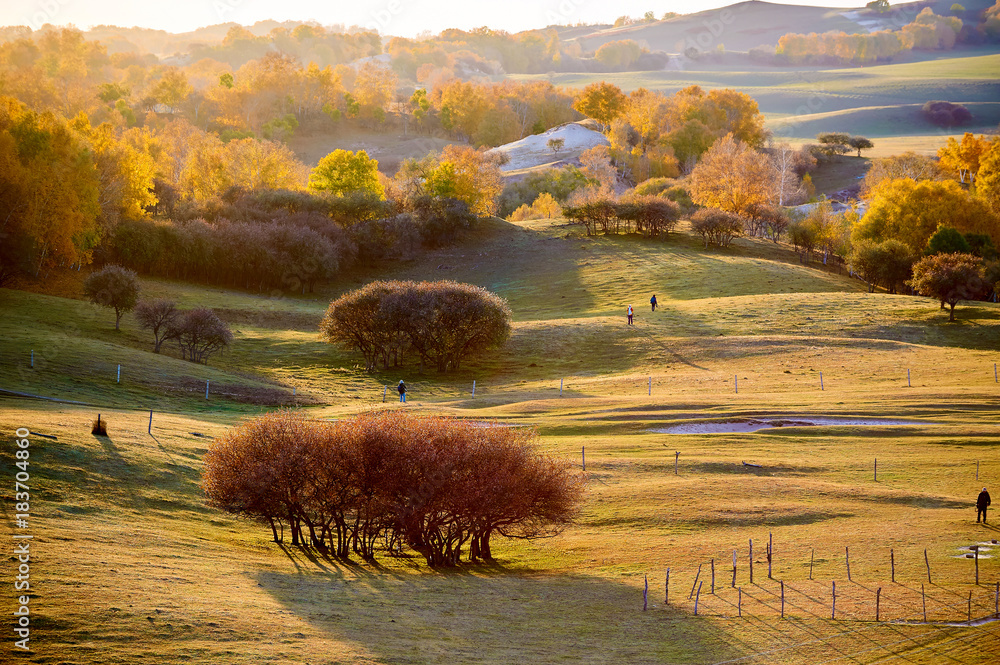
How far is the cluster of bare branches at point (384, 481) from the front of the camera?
27891 millimetres

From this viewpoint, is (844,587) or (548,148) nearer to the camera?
(844,587)

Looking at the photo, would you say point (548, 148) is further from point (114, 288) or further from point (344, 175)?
point (114, 288)

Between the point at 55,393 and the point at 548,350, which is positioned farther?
the point at 548,350

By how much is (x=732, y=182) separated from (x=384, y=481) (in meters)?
111

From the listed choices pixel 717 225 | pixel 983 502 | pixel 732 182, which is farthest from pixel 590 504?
pixel 732 182

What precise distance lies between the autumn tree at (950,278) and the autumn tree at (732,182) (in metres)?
52.0

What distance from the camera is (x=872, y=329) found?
68688 mm

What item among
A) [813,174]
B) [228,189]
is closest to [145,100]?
[228,189]

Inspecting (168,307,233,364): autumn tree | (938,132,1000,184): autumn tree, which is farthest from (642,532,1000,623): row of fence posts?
(938,132,1000,184): autumn tree

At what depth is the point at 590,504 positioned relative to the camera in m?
32.8

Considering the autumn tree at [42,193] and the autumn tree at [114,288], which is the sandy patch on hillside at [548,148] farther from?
the autumn tree at [114,288]

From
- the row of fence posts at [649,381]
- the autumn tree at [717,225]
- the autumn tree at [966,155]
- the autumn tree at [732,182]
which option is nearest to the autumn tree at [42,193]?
the row of fence posts at [649,381]

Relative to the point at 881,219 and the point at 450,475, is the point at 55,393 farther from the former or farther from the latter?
the point at 881,219

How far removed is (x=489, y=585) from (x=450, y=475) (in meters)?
4.21
